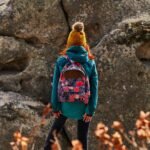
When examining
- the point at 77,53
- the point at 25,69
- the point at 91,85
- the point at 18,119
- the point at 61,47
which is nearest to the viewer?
the point at 77,53

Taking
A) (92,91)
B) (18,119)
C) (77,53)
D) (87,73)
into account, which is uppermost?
(77,53)

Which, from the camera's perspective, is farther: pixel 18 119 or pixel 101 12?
pixel 101 12

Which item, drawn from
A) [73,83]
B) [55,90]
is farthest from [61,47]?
[73,83]

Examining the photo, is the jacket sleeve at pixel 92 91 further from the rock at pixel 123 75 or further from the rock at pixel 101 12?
the rock at pixel 101 12

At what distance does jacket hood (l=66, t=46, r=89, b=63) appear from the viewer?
5.79 meters

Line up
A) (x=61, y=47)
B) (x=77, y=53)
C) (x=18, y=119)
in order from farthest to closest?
(x=61, y=47) < (x=18, y=119) < (x=77, y=53)

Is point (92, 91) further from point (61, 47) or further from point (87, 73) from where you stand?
point (61, 47)

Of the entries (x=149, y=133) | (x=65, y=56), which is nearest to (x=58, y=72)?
(x=65, y=56)

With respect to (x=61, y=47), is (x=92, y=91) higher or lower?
lower

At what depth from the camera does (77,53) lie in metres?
5.82

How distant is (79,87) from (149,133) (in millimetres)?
2989

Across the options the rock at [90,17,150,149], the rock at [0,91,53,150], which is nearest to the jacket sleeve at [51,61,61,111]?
the rock at [0,91,53,150]

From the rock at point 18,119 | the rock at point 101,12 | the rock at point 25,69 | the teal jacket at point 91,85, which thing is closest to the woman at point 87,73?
the teal jacket at point 91,85

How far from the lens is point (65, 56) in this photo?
5.90 meters
